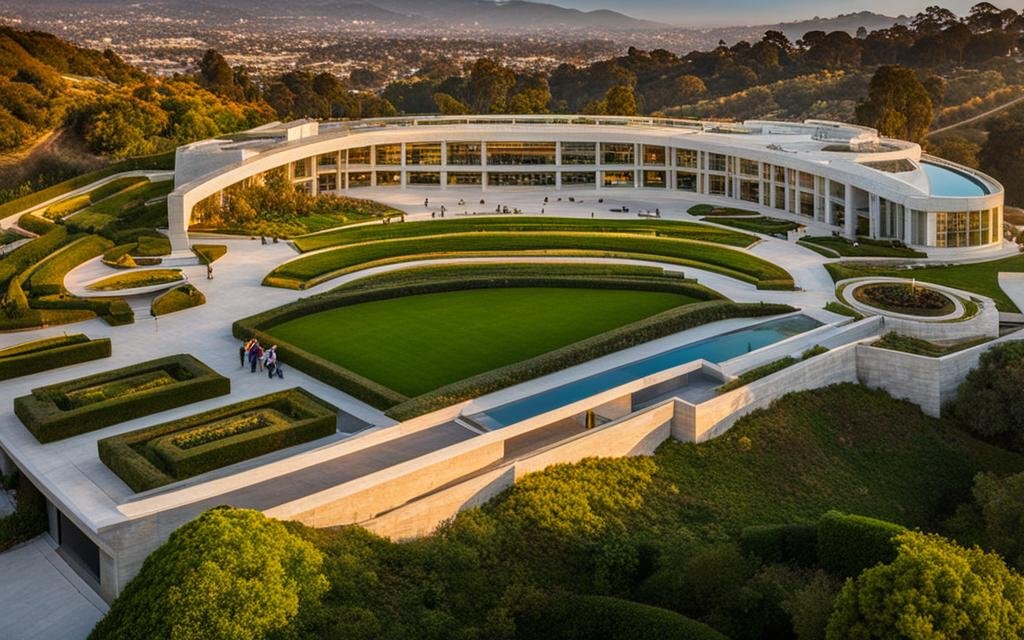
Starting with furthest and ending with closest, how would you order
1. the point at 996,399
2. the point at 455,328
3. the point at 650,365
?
the point at 455,328, the point at 650,365, the point at 996,399

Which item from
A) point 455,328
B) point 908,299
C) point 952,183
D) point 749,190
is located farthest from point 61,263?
point 952,183

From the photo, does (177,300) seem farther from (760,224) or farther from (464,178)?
(464,178)

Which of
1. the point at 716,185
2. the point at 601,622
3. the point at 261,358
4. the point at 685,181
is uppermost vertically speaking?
the point at 685,181

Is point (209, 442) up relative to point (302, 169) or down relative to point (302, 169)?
down

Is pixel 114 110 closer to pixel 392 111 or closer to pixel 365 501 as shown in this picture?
pixel 392 111

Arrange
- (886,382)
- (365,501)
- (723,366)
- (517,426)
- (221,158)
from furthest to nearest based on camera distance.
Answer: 1. (221,158)
2. (886,382)
3. (723,366)
4. (517,426)
5. (365,501)

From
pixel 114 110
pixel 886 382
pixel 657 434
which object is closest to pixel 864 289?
pixel 886 382

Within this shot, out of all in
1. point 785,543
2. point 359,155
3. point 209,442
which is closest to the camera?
point 785,543
